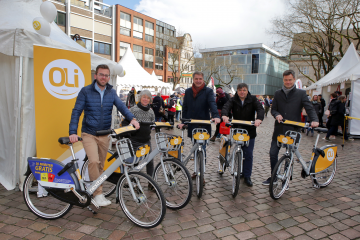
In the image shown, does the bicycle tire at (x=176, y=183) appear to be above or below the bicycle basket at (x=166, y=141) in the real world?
below

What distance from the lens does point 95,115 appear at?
3494 millimetres

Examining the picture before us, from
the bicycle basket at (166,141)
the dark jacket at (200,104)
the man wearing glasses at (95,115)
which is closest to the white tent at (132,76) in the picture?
the dark jacket at (200,104)

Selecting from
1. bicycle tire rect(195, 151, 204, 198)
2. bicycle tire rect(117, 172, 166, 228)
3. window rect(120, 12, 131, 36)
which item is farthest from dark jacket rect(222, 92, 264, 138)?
window rect(120, 12, 131, 36)

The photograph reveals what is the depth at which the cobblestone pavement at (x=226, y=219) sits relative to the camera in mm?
2953

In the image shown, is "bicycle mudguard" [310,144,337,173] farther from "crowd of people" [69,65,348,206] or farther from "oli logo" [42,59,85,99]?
"oli logo" [42,59,85,99]

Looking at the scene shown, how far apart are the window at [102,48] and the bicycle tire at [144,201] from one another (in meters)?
37.9

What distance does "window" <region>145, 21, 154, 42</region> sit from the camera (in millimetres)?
47844

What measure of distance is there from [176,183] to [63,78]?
2.65 m

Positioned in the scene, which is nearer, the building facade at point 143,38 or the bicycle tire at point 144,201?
the bicycle tire at point 144,201

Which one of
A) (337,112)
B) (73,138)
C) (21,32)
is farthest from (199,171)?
(337,112)

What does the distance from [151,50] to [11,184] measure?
47349mm

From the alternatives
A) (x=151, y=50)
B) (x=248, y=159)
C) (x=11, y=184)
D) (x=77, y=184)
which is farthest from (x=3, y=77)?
(x=151, y=50)

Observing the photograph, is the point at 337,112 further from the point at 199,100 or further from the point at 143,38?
the point at 143,38

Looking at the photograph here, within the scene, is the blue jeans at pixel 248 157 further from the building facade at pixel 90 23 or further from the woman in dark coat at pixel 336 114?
the building facade at pixel 90 23
